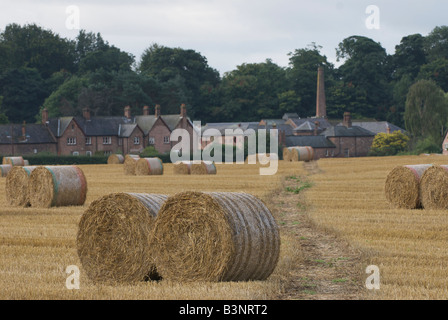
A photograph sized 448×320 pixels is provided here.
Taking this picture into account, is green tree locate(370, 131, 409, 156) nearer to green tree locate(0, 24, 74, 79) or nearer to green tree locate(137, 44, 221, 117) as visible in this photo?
green tree locate(137, 44, 221, 117)

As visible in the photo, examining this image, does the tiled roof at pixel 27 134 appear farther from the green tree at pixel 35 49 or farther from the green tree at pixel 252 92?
the green tree at pixel 252 92

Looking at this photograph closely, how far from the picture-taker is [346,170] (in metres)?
48.1

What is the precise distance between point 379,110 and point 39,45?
63.9m

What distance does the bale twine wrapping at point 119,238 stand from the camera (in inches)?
453

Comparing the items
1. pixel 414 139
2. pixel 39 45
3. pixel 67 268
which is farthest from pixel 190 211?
pixel 39 45

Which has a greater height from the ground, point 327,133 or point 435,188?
point 327,133

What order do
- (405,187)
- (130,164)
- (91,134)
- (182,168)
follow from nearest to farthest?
(405,187), (182,168), (130,164), (91,134)

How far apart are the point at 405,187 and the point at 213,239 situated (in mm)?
13347

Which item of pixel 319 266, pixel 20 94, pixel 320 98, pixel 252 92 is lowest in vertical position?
pixel 319 266

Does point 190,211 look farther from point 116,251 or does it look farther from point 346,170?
point 346,170

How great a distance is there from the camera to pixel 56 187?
76.8 ft

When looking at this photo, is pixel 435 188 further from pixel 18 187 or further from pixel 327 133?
pixel 327 133

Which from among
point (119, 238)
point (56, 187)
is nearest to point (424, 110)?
point (56, 187)

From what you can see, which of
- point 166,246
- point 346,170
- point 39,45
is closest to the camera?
point 166,246
